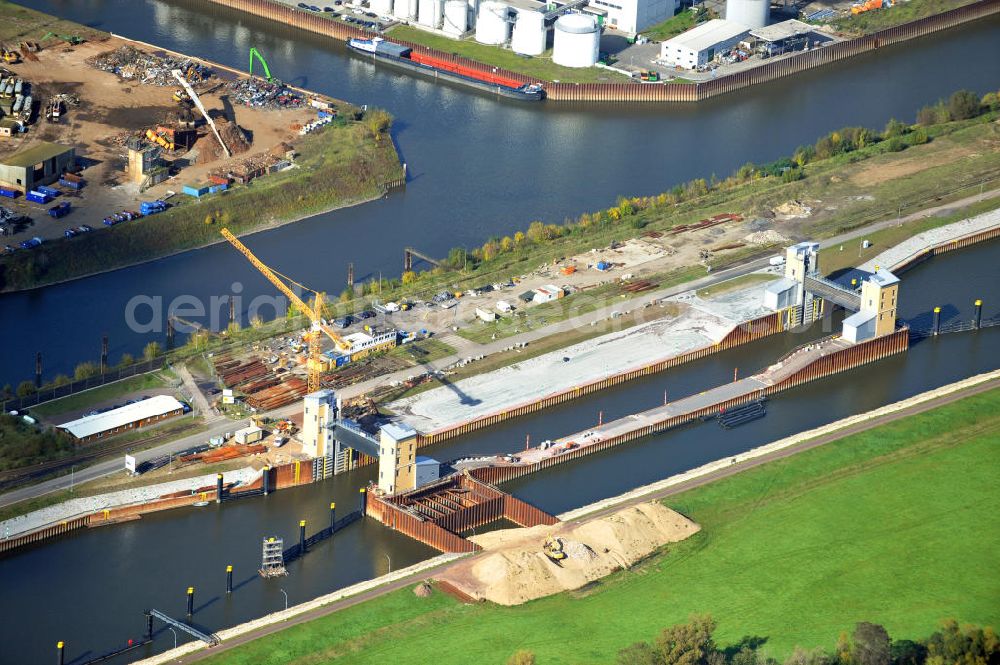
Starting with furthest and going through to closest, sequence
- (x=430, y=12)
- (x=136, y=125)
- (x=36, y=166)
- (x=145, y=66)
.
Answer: (x=430, y=12)
(x=145, y=66)
(x=136, y=125)
(x=36, y=166)

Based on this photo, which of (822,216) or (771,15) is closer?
(822,216)

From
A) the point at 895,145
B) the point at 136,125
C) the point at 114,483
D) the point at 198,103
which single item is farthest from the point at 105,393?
the point at 895,145

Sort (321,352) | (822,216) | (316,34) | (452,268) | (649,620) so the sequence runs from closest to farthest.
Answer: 1. (649,620)
2. (321,352)
3. (452,268)
4. (822,216)
5. (316,34)

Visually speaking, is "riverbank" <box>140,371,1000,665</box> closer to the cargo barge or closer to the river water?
the river water

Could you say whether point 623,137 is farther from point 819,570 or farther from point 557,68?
point 819,570

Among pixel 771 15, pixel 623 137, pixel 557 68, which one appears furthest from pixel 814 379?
pixel 771 15

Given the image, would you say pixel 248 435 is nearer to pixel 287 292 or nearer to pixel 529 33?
pixel 287 292
